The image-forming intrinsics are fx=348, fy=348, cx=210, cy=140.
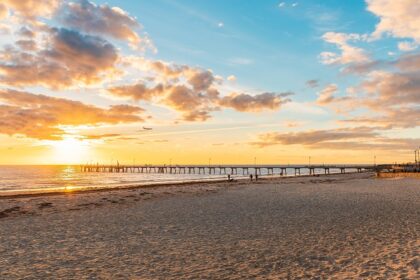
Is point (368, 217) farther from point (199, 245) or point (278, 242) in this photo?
point (199, 245)

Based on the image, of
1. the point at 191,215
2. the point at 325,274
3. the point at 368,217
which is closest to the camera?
the point at 325,274

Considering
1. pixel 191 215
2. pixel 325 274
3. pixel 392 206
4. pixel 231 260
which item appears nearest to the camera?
pixel 325 274

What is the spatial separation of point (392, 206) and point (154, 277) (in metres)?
19.0

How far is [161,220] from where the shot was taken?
733 inches

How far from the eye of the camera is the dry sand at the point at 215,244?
367 inches

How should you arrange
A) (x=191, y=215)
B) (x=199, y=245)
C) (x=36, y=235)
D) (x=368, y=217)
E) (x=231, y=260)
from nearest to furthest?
(x=231, y=260) < (x=199, y=245) < (x=36, y=235) < (x=368, y=217) < (x=191, y=215)

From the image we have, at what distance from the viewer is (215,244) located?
41.4 feet

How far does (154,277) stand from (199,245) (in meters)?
3.70

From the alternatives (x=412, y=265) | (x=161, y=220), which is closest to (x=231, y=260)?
(x=412, y=265)

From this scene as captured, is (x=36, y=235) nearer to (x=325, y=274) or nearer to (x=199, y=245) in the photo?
(x=199, y=245)

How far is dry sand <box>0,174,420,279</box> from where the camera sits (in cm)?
933

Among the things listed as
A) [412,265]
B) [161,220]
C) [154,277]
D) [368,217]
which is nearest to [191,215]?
[161,220]

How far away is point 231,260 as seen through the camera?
413 inches

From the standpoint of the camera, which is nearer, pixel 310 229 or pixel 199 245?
pixel 199 245
